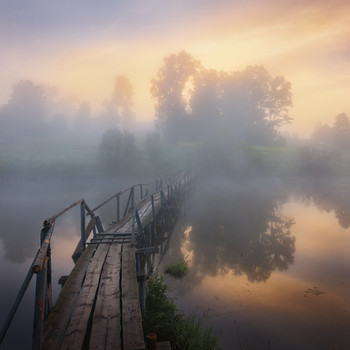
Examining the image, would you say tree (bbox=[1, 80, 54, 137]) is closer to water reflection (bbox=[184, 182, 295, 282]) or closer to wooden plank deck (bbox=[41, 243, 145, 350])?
water reflection (bbox=[184, 182, 295, 282])

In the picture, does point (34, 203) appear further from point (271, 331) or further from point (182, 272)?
point (271, 331)

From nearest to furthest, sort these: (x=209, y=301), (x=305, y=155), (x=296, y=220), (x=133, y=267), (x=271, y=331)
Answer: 1. (x=133, y=267)
2. (x=271, y=331)
3. (x=209, y=301)
4. (x=296, y=220)
5. (x=305, y=155)

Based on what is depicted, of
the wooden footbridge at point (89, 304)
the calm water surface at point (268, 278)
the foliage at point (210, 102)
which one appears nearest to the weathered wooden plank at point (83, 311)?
the wooden footbridge at point (89, 304)

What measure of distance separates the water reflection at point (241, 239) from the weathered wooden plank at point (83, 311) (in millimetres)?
6220

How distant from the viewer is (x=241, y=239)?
51.7 ft

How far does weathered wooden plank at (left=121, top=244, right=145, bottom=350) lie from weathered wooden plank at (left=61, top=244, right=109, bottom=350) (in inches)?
21.8

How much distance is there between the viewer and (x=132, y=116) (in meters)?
89.3

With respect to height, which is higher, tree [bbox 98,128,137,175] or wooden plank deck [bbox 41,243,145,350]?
tree [bbox 98,128,137,175]

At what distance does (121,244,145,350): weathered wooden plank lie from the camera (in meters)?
3.63

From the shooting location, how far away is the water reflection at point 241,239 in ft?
38.8

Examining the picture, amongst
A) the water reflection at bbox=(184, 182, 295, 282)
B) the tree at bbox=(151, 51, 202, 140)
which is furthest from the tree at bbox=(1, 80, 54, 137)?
the water reflection at bbox=(184, 182, 295, 282)

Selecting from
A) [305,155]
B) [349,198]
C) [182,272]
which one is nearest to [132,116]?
[305,155]

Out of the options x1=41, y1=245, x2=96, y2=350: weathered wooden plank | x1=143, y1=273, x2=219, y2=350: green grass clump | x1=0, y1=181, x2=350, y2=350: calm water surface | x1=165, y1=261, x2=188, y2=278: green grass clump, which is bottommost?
x1=0, y1=181, x2=350, y2=350: calm water surface

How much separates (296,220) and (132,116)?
7583cm
